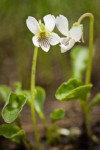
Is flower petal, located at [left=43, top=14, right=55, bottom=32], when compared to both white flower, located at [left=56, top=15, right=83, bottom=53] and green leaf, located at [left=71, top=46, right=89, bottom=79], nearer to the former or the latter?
white flower, located at [left=56, top=15, right=83, bottom=53]

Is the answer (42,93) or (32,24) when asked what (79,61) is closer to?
(42,93)

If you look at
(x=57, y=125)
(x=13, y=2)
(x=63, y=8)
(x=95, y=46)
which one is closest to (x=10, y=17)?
(x=13, y=2)

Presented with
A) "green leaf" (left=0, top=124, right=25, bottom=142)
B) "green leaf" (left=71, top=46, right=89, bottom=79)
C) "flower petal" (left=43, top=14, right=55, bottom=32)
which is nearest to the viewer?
"flower petal" (left=43, top=14, right=55, bottom=32)

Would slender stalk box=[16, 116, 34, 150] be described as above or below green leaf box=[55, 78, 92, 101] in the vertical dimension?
below

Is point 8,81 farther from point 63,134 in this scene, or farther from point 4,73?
point 63,134

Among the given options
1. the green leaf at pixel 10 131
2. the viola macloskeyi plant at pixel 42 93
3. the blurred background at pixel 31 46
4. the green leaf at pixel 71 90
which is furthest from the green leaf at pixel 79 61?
the green leaf at pixel 10 131

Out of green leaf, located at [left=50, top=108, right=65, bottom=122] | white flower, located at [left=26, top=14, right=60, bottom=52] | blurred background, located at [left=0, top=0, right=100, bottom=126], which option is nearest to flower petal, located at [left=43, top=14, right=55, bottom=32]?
white flower, located at [left=26, top=14, right=60, bottom=52]

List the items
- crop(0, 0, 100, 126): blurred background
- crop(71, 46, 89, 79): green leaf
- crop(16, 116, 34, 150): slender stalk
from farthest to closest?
crop(0, 0, 100, 126): blurred background, crop(71, 46, 89, 79): green leaf, crop(16, 116, 34, 150): slender stalk

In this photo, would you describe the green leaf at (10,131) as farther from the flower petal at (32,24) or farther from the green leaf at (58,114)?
the flower petal at (32,24)
